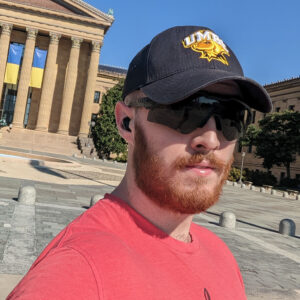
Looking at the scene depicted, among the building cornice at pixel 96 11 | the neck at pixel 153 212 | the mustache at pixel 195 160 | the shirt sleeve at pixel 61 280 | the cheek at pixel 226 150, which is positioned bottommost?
the shirt sleeve at pixel 61 280

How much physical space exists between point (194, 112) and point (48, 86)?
57.4 m

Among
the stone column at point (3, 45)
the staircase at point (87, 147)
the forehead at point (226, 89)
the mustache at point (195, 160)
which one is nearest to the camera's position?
the mustache at point (195, 160)

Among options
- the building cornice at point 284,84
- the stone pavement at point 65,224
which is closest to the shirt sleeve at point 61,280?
the stone pavement at point 65,224

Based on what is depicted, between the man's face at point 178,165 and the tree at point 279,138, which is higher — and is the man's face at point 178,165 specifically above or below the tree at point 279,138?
below

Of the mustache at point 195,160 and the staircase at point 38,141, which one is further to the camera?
the staircase at point 38,141

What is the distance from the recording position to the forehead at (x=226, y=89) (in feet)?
5.09

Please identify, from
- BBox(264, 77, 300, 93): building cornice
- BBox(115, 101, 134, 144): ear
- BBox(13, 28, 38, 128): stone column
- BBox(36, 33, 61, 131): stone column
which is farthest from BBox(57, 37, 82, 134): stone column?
BBox(115, 101, 134, 144): ear

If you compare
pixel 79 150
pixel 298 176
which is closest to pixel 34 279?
pixel 79 150

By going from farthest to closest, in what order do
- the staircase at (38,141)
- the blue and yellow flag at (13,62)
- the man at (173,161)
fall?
the blue and yellow flag at (13,62)
the staircase at (38,141)
the man at (173,161)

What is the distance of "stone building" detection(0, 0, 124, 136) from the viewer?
54.7m

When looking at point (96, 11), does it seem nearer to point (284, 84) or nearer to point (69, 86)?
point (69, 86)

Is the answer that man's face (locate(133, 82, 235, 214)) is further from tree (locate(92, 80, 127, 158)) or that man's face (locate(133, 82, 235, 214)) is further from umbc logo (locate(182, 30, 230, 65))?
tree (locate(92, 80, 127, 158))

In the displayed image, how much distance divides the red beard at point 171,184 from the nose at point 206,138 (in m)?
0.03

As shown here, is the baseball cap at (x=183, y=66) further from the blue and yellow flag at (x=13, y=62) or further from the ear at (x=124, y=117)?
the blue and yellow flag at (x=13, y=62)
